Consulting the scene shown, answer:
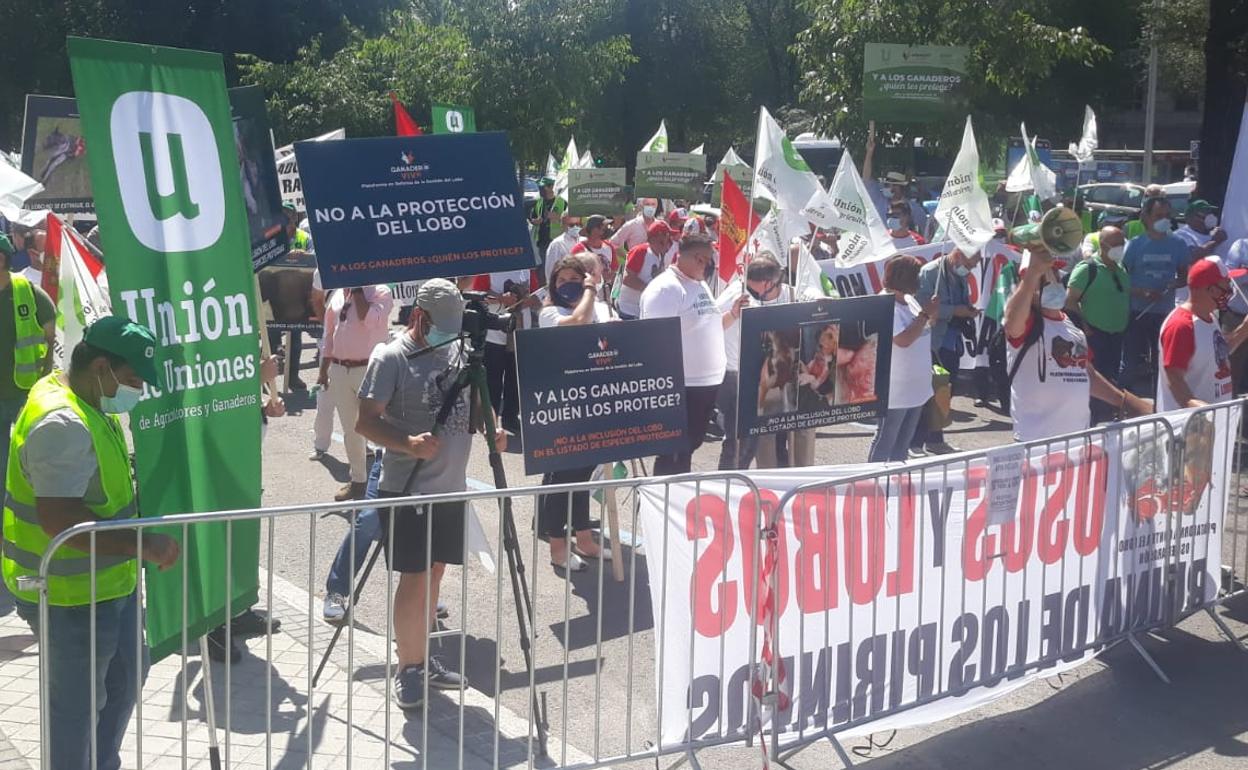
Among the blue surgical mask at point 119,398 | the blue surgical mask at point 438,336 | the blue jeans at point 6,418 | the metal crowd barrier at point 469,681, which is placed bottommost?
the metal crowd barrier at point 469,681

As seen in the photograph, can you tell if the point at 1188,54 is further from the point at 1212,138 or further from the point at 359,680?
the point at 359,680

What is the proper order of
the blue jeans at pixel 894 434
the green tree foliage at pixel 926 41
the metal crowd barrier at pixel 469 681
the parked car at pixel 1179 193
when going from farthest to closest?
the parked car at pixel 1179 193 < the green tree foliage at pixel 926 41 < the blue jeans at pixel 894 434 < the metal crowd barrier at pixel 469 681

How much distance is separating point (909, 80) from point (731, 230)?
6652 millimetres

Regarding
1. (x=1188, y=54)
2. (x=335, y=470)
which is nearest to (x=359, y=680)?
(x=335, y=470)

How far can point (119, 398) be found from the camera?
4.34 meters

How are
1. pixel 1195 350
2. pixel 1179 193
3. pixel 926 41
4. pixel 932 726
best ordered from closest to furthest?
1. pixel 932 726
2. pixel 1195 350
3. pixel 926 41
4. pixel 1179 193

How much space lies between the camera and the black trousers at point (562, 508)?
7859 millimetres

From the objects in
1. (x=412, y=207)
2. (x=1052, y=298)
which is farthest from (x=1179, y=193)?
(x=412, y=207)

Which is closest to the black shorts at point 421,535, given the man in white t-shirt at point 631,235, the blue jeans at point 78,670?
the blue jeans at point 78,670

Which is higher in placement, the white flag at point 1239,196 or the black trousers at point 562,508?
the white flag at point 1239,196

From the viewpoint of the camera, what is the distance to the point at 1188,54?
4009 cm

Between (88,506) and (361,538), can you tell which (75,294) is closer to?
(361,538)

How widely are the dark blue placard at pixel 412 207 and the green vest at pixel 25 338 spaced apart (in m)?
1.97

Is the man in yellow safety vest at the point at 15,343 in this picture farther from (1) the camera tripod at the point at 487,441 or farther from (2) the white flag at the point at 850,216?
(2) the white flag at the point at 850,216
